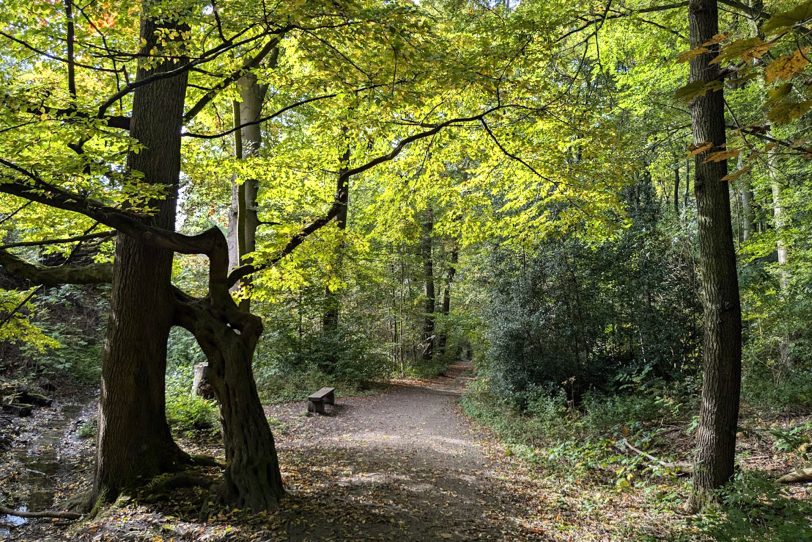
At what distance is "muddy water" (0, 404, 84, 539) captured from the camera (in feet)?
19.7

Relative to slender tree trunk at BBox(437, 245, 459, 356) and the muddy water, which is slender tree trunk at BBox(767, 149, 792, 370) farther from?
slender tree trunk at BBox(437, 245, 459, 356)

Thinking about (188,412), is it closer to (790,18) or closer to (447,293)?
(790,18)

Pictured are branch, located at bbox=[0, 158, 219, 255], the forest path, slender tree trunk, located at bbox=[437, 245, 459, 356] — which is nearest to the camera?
branch, located at bbox=[0, 158, 219, 255]

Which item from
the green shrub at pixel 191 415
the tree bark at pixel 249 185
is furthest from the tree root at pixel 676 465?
the tree bark at pixel 249 185

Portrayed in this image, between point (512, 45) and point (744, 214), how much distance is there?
11492 mm

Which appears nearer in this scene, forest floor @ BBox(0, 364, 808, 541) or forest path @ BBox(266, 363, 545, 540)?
forest floor @ BBox(0, 364, 808, 541)

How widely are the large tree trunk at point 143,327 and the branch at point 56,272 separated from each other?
734 mm

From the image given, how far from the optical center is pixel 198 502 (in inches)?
207

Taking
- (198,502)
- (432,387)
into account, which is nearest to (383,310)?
(432,387)

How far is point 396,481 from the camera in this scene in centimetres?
650

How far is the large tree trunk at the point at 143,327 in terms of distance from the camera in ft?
17.9

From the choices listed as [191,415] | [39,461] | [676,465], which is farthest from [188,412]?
[676,465]

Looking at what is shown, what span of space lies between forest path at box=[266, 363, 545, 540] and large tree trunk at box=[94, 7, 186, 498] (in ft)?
6.10

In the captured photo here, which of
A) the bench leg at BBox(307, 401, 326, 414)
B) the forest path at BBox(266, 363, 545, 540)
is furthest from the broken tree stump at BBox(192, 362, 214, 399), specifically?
the bench leg at BBox(307, 401, 326, 414)
